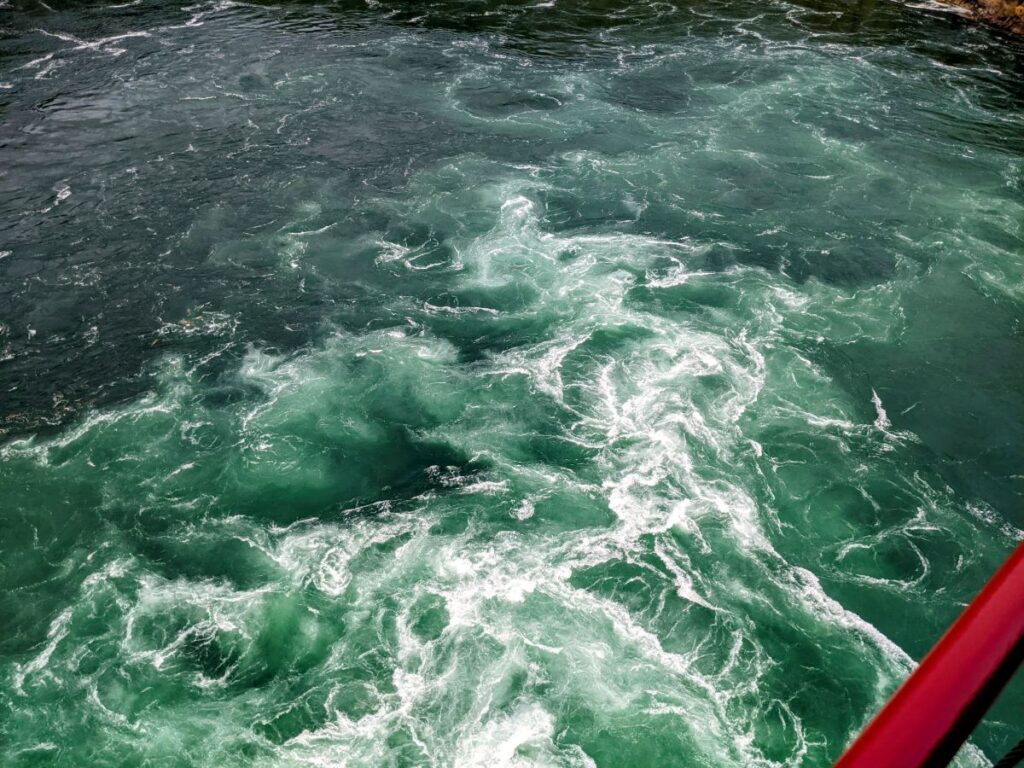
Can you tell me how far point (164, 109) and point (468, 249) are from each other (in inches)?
730

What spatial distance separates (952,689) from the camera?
1.86 m

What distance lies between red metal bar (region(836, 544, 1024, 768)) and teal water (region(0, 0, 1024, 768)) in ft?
53.7

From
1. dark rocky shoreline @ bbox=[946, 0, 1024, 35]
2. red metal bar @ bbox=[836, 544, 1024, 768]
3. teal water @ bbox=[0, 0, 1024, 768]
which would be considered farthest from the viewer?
dark rocky shoreline @ bbox=[946, 0, 1024, 35]

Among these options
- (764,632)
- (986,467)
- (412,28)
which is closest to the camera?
(764,632)

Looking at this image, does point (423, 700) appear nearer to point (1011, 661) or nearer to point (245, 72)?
point (1011, 661)

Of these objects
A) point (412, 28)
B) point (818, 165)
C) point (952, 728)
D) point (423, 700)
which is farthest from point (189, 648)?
point (412, 28)

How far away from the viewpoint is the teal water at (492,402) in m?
18.1

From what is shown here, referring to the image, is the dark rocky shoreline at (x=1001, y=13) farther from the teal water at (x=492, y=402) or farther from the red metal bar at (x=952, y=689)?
the red metal bar at (x=952, y=689)

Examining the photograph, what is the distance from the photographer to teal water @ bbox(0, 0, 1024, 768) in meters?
18.1

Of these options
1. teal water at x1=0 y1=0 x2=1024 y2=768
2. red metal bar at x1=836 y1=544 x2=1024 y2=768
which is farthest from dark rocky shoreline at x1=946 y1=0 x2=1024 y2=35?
red metal bar at x1=836 y1=544 x2=1024 y2=768

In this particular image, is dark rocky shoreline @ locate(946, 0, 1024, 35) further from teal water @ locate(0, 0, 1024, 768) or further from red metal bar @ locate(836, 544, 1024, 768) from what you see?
red metal bar @ locate(836, 544, 1024, 768)

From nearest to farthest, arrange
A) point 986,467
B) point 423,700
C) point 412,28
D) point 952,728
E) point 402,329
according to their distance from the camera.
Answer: point 952,728 → point 423,700 → point 986,467 → point 402,329 → point 412,28

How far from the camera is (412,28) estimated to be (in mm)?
48469

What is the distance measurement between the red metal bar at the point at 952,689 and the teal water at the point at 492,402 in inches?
645
